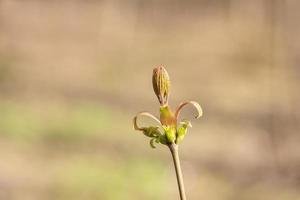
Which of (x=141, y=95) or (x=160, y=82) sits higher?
(x=141, y=95)

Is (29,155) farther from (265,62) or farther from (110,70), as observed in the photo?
(265,62)

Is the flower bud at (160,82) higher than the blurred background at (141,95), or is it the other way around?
the blurred background at (141,95)

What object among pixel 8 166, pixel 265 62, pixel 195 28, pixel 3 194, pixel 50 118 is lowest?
pixel 3 194

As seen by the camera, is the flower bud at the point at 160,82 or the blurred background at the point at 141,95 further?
the blurred background at the point at 141,95

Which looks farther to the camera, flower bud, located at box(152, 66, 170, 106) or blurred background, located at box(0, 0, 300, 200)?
blurred background, located at box(0, 0, 300, 200)

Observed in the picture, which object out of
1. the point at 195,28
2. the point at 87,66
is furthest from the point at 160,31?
the point at 87,66

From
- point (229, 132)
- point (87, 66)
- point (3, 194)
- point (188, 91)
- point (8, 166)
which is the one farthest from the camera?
point (87, 66)

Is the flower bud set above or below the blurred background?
below

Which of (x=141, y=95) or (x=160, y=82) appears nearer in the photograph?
(x=160, y=82)
